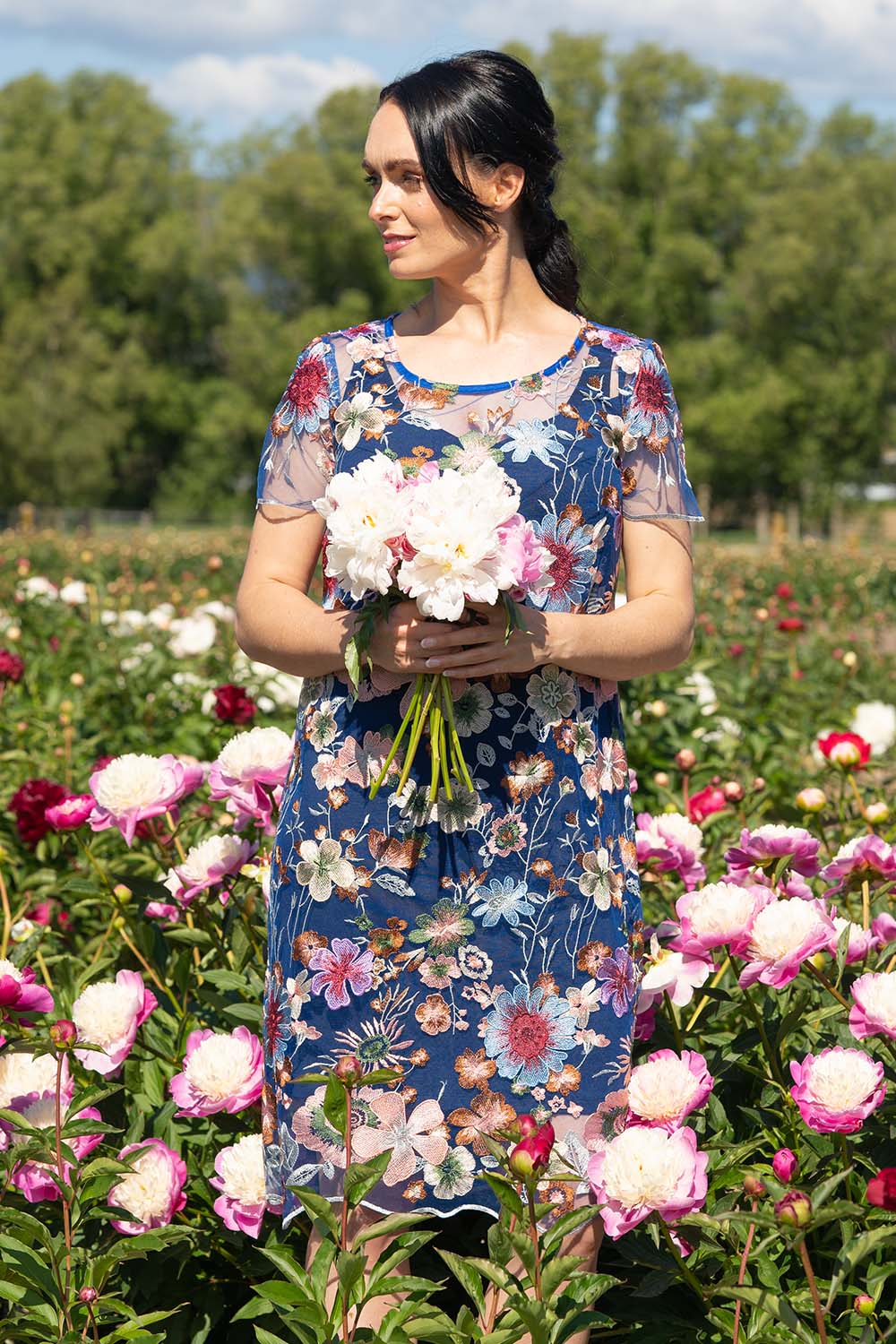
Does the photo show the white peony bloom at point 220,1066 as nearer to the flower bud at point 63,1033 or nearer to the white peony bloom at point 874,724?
the flower bud at point 63,1033

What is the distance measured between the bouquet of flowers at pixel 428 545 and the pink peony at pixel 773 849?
0.70 m

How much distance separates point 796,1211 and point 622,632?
0.70 m

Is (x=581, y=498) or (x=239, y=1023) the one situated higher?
(x=581, y=498)

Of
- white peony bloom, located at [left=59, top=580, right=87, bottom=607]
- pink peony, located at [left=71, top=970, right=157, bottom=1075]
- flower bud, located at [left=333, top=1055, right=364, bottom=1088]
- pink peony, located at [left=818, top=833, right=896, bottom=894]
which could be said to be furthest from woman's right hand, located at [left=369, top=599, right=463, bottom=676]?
white peony bloom, located at [left=59, top=580, right=87, bottom=607]

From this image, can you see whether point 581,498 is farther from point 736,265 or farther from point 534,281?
point 736,265

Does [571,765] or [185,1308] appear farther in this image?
[185,1308]

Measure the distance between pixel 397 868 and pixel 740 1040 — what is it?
66cm

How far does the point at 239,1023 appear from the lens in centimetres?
233

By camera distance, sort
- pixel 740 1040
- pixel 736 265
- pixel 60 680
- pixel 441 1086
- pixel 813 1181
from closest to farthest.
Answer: pixel 441 1086 → pixel 813 1181 → pixel 740 1040 → pixel 60 680 → pixel 736 265

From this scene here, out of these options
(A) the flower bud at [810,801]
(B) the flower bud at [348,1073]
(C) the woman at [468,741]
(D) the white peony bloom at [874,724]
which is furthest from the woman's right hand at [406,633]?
(D) the white peony bloom at [874,724]

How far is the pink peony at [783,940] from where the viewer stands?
191 cm

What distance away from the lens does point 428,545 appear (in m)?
1.61

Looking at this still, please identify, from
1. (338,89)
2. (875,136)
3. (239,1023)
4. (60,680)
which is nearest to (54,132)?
(338,89)

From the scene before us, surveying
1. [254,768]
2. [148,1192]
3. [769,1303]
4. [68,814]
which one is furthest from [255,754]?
[769,1303]
